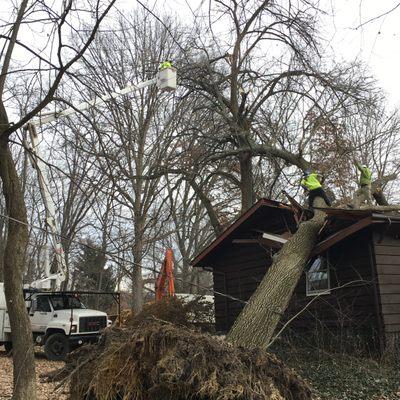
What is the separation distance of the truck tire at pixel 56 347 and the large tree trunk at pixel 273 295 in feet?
28.1

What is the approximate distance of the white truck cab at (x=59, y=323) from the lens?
15.4 meters

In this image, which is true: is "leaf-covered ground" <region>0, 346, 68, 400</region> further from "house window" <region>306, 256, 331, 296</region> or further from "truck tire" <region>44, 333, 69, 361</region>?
"house window" <region>306, 256, 331, 296</region>

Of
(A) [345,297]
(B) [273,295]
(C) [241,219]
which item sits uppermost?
(C) [241,219]

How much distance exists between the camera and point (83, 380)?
495 centimetres

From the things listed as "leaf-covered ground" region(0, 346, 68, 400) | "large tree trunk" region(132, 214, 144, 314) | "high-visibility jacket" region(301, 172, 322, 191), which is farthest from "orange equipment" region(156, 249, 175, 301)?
"high-visibility jacket" region(301, 172, 322, 191)

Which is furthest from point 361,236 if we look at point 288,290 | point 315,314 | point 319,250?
point 288,290

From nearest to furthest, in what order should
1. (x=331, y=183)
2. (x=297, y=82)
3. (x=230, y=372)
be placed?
(x=230, y=372) → (x=297, y=82) → (x=331, y=183)

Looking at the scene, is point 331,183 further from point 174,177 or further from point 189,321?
point 189,321

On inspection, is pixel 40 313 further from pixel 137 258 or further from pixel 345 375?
pixel 345 375

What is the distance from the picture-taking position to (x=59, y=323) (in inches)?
613

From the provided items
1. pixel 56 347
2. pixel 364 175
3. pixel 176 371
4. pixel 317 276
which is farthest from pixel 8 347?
pixel 176 371

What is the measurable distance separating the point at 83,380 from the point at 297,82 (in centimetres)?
1440

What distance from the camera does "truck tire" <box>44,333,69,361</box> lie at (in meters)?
15.1

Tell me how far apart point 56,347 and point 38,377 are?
23.3 ft
